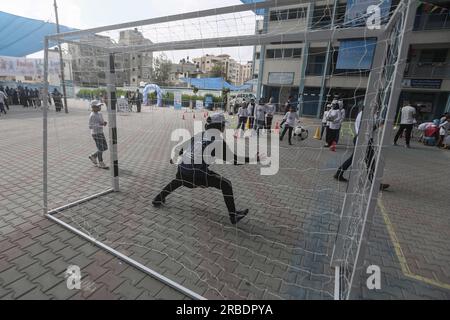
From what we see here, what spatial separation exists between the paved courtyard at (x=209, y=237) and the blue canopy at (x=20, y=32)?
14319mm

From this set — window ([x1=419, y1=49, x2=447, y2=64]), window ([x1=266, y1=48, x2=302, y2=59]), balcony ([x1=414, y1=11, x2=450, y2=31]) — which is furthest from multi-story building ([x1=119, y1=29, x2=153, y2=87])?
window ([x1=419, y1=49, x2=447, y2=64])

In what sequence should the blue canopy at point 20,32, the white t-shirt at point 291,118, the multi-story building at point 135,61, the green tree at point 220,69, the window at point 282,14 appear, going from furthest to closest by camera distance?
the blue canopy at point 20,32, the white t-shirt at point 291,118, the green tree at point 220,69, the multi-story building at point 135,61, the window at point 282,14

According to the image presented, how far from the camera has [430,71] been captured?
18.9 meters

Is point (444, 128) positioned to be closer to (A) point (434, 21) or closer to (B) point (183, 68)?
(A) point (434, 21)

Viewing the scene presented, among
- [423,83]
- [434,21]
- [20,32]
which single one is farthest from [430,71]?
[20,32]

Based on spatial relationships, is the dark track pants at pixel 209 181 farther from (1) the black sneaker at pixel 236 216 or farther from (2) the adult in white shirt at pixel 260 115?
(2) the adult in white shirt at pixel 260 115

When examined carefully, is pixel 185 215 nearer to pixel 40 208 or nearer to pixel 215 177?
pixel 215 177

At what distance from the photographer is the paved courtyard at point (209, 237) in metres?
2.45

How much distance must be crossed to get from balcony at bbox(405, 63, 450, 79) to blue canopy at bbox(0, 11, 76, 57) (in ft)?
81.7

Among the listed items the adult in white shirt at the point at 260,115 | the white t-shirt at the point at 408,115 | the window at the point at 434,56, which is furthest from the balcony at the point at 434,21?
the adult in white shirt at the point at 260,115
